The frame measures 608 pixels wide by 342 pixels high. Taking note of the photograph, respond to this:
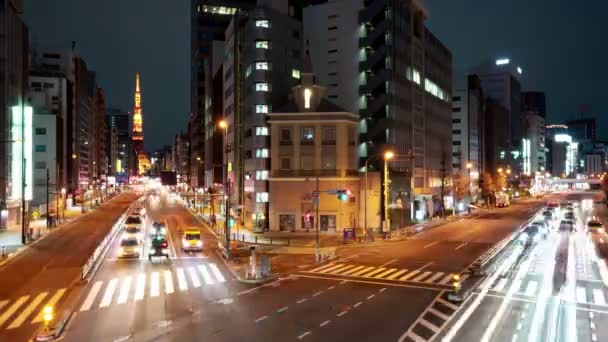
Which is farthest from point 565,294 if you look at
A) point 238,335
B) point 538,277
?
point 238,335

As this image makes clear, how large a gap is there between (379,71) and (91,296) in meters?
54.7

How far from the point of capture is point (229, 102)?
9150cm

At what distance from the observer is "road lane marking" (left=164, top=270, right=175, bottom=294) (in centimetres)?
3124

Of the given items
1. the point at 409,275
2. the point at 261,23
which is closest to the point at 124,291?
the point at 409,275

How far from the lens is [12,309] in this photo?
26891 mm

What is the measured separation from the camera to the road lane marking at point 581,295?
29094mm

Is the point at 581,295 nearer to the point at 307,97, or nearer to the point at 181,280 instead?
the point at 181,280

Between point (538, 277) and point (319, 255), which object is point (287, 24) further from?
point (538, 277)

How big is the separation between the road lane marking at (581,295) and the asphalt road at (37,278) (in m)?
26.2

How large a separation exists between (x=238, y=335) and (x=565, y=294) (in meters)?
18.9

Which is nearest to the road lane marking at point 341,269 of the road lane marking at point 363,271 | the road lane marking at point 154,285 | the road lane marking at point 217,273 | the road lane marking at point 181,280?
the road lane marking at point 363,271

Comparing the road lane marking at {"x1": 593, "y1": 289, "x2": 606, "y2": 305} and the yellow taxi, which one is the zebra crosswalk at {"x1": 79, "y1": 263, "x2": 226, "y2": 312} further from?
the road lane marking at {"x1": 593, "y1": 289, "x2": 606, "y2": 305}

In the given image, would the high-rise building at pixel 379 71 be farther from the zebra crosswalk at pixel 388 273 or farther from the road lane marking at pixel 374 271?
the road lane marking at pixel 374 271

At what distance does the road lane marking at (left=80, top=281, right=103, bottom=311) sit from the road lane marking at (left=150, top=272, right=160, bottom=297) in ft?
9.57
